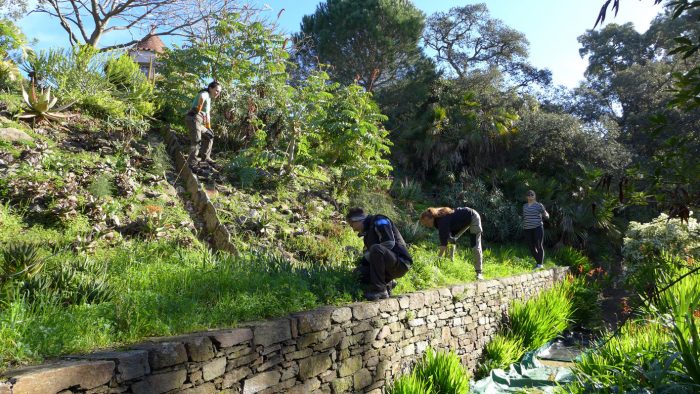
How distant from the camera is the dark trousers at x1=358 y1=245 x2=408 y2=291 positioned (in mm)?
5336

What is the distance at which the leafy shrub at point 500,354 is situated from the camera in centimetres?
737

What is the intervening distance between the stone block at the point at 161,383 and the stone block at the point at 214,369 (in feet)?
0.59

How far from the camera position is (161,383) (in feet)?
10.4

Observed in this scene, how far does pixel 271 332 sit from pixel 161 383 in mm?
1111

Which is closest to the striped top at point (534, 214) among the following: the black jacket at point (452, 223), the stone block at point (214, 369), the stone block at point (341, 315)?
the black jacket at point (452, 223)

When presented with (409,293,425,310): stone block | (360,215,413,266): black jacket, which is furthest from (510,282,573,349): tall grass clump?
(360,215,413,266): black jacket

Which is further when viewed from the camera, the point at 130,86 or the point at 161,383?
the point at 130,86

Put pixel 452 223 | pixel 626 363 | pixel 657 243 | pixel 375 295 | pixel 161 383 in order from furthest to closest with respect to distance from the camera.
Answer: pixel 657 243 → pixel 452 223 → pixel 375 295 → pixel 626 363 → pixel 161 383

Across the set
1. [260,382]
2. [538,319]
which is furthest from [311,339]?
[538,319]

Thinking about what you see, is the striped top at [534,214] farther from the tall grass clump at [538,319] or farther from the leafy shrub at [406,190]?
the leafy shrub at [406,190]

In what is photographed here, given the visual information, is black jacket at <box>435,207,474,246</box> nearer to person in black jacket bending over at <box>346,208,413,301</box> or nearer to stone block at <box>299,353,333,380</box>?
person in black jacket bending over at <box>346,208,413,301</box>

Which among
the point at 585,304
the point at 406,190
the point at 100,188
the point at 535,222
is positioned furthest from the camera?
the point at 406,190

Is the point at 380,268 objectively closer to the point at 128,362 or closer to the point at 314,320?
the point at 314,320

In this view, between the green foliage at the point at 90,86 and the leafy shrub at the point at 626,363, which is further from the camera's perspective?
the green foliage at the point at 90,86
